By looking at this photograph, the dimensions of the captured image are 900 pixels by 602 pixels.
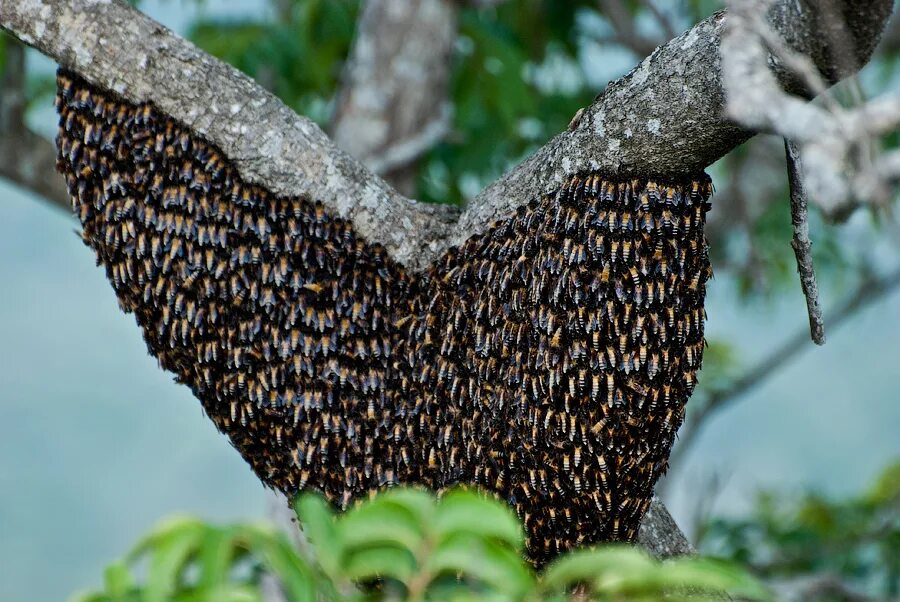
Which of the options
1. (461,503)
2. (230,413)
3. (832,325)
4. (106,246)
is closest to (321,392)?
(230,413)

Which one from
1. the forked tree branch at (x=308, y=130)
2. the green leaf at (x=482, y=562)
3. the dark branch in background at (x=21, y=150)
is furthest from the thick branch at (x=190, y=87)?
the dark branch in background at (x=21, y=150)

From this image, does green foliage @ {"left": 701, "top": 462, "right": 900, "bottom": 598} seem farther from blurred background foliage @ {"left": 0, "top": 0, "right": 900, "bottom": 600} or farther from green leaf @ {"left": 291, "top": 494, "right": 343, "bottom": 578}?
green leaf @ {"left": 291, "top": 494, "right": 343, "bottom": 578}

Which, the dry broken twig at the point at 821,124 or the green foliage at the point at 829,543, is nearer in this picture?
the dry broken twig at the point at 821,124

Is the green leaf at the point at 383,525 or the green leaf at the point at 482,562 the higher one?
the green leaf at the point at 383,525

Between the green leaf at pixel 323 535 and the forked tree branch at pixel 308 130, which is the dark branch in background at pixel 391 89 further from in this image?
the green leaf at pixel 323 535

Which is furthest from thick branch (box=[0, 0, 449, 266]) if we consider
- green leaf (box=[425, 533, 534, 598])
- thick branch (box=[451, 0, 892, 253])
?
green leaf (box=[425, 533, 534, 598])

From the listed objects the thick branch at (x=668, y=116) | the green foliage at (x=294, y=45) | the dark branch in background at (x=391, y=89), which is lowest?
the thick branch at (x=668, y=116)
